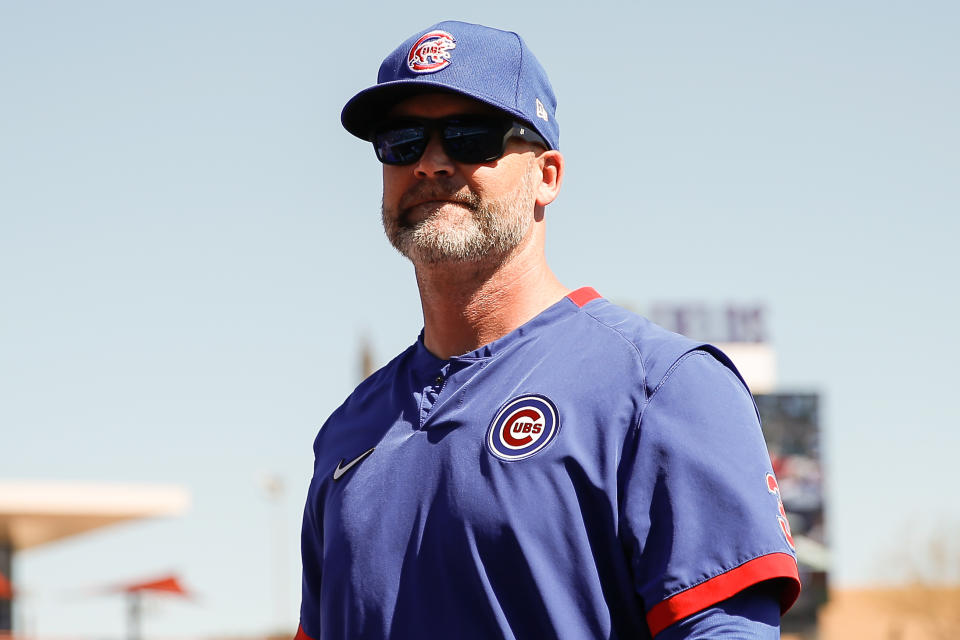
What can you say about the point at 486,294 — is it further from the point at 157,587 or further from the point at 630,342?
the point at 157,587

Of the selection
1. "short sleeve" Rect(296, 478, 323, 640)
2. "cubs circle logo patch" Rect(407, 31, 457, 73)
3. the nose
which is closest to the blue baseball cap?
"cubs circle logo patch" Rect(407, 31, 457, 73)

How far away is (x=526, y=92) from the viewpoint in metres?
3.27

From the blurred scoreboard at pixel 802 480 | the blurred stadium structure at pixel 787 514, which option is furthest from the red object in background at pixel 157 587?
the blurred scoreboard at pixel 802 480

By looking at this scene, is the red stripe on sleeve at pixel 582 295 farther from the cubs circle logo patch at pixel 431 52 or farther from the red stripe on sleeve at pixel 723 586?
the red stripe on sleeve at pixel 723 586

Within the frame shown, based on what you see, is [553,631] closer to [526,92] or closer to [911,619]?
[526,92]

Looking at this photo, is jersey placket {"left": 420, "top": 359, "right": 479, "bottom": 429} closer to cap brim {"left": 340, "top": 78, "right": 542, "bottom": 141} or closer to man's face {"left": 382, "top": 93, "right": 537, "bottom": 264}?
man's face {"left": 382, "top": 93, "right": 537, "bottom": 264}

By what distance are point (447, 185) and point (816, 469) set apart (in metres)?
38.6

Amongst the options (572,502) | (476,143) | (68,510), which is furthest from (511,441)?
(68,510)

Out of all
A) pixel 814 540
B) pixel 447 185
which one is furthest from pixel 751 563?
pixel 814 540

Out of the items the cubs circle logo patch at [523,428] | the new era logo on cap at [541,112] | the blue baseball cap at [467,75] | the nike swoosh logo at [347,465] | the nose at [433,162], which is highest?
the blue baseball cap at [467,75]

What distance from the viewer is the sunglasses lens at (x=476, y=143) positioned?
3197 millimetres

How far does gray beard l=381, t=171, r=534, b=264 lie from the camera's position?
10.4ft

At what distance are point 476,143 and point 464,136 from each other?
30mm

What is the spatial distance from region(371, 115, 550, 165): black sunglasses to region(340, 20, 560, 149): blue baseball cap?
→ 4 cm
